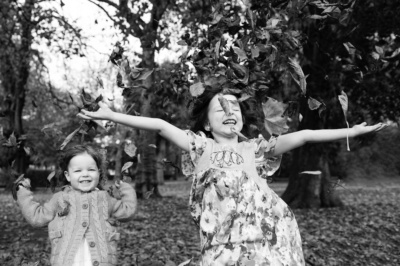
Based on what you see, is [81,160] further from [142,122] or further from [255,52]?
[255,52]

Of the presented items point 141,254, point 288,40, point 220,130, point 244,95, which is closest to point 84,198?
point 220,130

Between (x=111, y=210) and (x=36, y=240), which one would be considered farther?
(x=36, y=240)

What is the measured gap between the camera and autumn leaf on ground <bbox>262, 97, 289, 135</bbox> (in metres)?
3.85

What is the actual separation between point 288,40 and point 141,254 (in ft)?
17.0

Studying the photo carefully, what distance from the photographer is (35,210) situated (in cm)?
355

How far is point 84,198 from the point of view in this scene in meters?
3.59

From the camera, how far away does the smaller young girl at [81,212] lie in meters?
3.46

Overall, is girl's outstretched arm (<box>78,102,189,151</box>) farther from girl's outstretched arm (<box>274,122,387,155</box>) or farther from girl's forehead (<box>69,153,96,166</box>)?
girl's outstretched arm (<box>274,122,387,155</box>)

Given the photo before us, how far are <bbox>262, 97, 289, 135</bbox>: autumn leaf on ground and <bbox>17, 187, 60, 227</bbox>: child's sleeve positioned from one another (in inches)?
64.6

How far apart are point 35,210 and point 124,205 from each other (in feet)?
2.01

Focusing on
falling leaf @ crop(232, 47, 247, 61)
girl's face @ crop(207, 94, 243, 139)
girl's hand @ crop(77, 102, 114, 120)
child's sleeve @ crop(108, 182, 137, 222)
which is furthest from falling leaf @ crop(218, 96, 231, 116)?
child's sleeve @ crop(108, 182, 137, 222)

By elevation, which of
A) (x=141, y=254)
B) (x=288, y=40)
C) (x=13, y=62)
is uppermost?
(x=13, y=62)

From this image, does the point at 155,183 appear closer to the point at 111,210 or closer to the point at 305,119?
the point at 305,119

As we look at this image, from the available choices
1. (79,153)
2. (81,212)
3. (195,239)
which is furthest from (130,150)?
(195,239)
